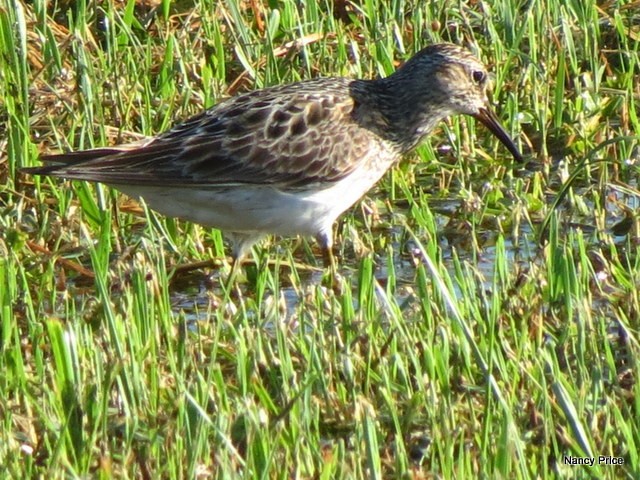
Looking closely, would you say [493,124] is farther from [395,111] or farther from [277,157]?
[277,157]

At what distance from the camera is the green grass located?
478cm

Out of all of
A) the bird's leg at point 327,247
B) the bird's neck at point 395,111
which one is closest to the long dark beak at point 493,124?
the bird's neck at point 395,111

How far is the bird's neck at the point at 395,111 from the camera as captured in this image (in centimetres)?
735

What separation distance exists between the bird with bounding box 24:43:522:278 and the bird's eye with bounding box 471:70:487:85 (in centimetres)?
14

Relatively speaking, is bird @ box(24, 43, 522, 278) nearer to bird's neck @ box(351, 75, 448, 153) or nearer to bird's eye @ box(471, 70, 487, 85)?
bird's neck @ box(351, 75, 448, 153)

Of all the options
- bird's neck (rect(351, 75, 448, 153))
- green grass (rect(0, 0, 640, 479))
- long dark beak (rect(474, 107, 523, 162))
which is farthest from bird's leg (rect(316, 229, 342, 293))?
long dark beak (rect(474, 107, 523, 162))

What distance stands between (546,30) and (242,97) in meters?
2.31

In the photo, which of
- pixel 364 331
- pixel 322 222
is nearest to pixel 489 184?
pixel 322 222

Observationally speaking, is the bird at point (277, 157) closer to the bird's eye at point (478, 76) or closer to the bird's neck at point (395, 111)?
the bird's neck at point (395, 111)

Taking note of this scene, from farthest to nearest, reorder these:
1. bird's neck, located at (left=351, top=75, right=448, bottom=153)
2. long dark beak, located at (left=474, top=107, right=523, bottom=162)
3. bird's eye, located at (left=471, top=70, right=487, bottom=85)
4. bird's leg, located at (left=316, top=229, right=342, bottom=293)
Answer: long dark beak, located at (left=474, top=107, right=523, bottom=162) → bird's eye, located at (left=471, top=70, right=487, bottom=85) → bird's neck, located at (left=351, top=75, right=448, bottom=153) → bird's leg, located at (left=316, top=229, right=342, bottom=293)

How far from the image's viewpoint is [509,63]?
28.3 feet

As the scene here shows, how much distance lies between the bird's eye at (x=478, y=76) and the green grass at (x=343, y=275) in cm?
43

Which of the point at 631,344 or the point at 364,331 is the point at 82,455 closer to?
the point at 364,331

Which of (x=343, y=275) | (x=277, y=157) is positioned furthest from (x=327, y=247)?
(x=277, y=157)
